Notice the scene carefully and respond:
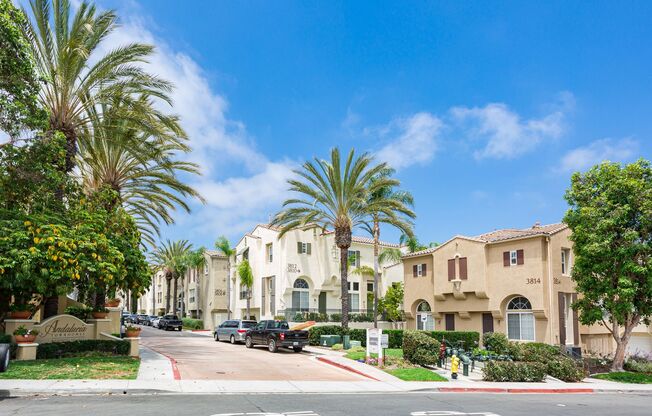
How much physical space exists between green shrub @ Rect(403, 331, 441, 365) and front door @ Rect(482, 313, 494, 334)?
43.7 ft

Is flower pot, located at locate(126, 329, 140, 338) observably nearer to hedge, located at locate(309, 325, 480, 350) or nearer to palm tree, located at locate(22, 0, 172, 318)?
palm tree, located at locate(22, 0, 172, 318)

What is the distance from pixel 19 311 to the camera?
66.1 feet

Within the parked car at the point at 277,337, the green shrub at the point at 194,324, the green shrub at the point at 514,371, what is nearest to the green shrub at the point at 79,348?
the parked car at the point at 277,337

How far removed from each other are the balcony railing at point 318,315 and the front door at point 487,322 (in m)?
13.7

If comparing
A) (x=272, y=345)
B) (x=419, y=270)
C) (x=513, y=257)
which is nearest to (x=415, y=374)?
(x=272, y=345)

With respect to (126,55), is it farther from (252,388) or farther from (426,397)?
Result: (426,397)

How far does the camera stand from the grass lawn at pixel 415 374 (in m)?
19.2

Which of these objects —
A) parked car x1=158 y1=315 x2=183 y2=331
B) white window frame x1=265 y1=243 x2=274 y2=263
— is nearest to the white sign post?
white window frame x1=265 y1=243 x2=274 y2=263

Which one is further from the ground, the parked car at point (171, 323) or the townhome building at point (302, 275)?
the townhome building at point (302, 275)

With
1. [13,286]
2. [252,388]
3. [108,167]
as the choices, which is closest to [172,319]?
[108,167]

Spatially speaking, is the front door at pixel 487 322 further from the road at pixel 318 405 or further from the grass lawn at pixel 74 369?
the grass lawn at pixel 74 369

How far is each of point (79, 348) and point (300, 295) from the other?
29.3 meters

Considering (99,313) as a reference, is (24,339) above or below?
below

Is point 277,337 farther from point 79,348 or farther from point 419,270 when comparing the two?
point 419,270
